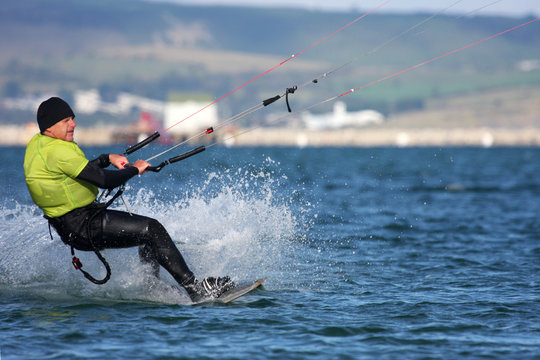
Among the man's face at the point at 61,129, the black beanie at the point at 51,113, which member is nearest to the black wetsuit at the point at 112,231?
the man's face at the point at 61,129

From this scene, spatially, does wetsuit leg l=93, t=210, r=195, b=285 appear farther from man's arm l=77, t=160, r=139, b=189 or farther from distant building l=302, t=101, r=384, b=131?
distant building l=302, t=101, r=384, b=131

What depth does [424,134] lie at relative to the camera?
149 m

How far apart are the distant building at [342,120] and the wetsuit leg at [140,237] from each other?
601ft

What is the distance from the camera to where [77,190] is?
8.10 meters

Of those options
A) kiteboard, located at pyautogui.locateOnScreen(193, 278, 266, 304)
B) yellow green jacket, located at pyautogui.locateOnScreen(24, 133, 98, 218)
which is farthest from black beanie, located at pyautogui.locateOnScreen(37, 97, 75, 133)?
kiteboard, located at pyautogui.locateOnScreen(193, 278, 266, 304)

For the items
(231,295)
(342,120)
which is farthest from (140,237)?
(342,120)

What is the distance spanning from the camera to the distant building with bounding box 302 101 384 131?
19225cm

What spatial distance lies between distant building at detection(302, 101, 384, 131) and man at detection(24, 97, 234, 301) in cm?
18331

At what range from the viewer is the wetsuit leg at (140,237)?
820 cm

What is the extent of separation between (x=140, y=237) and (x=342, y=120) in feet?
614

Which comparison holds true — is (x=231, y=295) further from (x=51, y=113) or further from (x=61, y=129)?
(x=51, y=113)

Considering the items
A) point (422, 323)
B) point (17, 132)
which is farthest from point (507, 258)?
point (17, 132)

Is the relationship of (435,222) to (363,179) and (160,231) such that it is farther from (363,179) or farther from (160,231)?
(363,179)

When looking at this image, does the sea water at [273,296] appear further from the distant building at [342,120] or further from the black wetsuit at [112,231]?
the distant building at [342,120]
